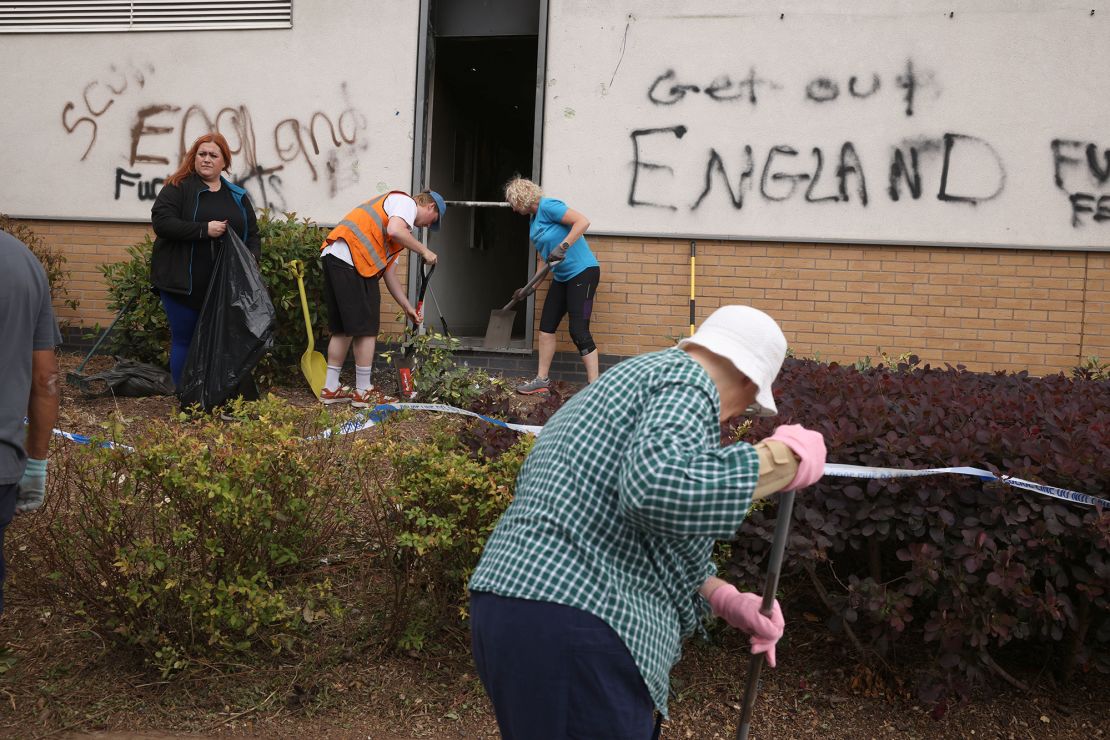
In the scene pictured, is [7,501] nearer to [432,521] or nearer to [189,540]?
[189,540]

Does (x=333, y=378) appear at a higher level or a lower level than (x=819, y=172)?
lower

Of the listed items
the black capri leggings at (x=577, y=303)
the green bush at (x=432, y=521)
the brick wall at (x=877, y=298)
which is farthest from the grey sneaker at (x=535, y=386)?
the green bush at (x=432, y=521)

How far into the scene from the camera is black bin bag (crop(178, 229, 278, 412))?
6645mm

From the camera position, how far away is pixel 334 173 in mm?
9383

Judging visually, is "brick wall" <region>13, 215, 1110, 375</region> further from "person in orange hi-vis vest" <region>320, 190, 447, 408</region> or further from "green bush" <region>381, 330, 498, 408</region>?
"green bush" <region>381, 330, 498, 408</region>

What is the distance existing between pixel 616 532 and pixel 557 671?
286 millimetres

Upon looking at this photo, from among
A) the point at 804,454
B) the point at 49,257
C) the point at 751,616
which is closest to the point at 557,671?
the point at 751,616

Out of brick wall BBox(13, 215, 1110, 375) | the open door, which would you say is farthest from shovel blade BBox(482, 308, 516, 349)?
brick wall BBox(13, 215, 1110, 375)

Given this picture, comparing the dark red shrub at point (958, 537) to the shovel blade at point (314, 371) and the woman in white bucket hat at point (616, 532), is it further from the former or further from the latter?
the shovel blade at point (314, 371)

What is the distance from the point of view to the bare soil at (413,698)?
3631 mm

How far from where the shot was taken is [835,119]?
8.72m

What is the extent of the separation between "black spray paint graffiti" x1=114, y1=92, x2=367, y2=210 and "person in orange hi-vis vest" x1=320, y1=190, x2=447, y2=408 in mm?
2228

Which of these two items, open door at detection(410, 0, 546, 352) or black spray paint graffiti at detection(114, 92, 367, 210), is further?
open door at detection(410, 0, 546, 352)

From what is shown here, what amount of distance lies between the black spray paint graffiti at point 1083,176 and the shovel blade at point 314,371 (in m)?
5.99
